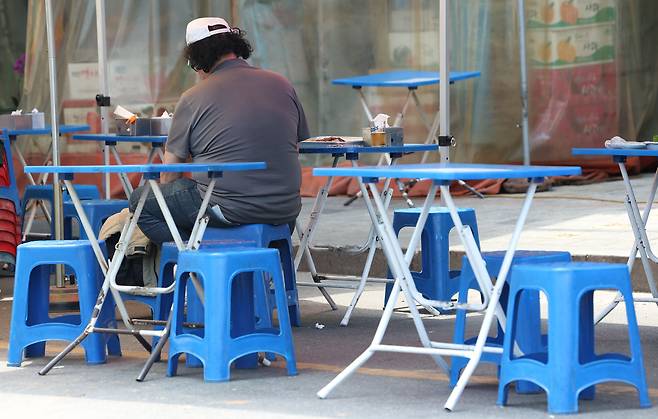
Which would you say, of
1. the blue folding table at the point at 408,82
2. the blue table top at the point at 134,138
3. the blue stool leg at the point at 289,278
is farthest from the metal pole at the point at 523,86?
the blue stool leg at the point at 289,278

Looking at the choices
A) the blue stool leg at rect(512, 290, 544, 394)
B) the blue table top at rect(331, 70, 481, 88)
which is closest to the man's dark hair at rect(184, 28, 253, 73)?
the blue stool leg at rect(512, 290, 544, 394)

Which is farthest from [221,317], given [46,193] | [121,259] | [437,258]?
[46,193]

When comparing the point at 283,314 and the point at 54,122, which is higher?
the point at 54,122

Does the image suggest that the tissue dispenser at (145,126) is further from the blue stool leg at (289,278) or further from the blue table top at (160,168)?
the blue table top at (160,168)

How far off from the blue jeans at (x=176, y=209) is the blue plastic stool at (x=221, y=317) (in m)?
0.58

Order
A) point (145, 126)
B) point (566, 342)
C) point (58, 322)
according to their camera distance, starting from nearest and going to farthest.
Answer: point (566, 342)
point (58, 322)
point (145, 126)

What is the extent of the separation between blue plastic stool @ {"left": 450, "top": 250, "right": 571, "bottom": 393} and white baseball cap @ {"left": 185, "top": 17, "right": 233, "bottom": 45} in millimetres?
1808

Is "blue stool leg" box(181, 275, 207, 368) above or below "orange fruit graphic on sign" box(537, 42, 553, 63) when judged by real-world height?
below

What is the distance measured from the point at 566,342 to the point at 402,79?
639 centimetres

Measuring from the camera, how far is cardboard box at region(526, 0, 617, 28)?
12109 millimetres

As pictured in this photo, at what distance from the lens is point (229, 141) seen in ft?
20.6

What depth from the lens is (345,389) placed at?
5.39m

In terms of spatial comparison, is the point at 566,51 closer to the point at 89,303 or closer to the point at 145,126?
the point at 145,126

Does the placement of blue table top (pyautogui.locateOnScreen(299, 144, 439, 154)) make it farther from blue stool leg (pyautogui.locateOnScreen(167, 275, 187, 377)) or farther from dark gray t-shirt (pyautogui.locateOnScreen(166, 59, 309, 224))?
blue stool leg (pyautogui.locateOnScreen(167, 275, 187, 377))
